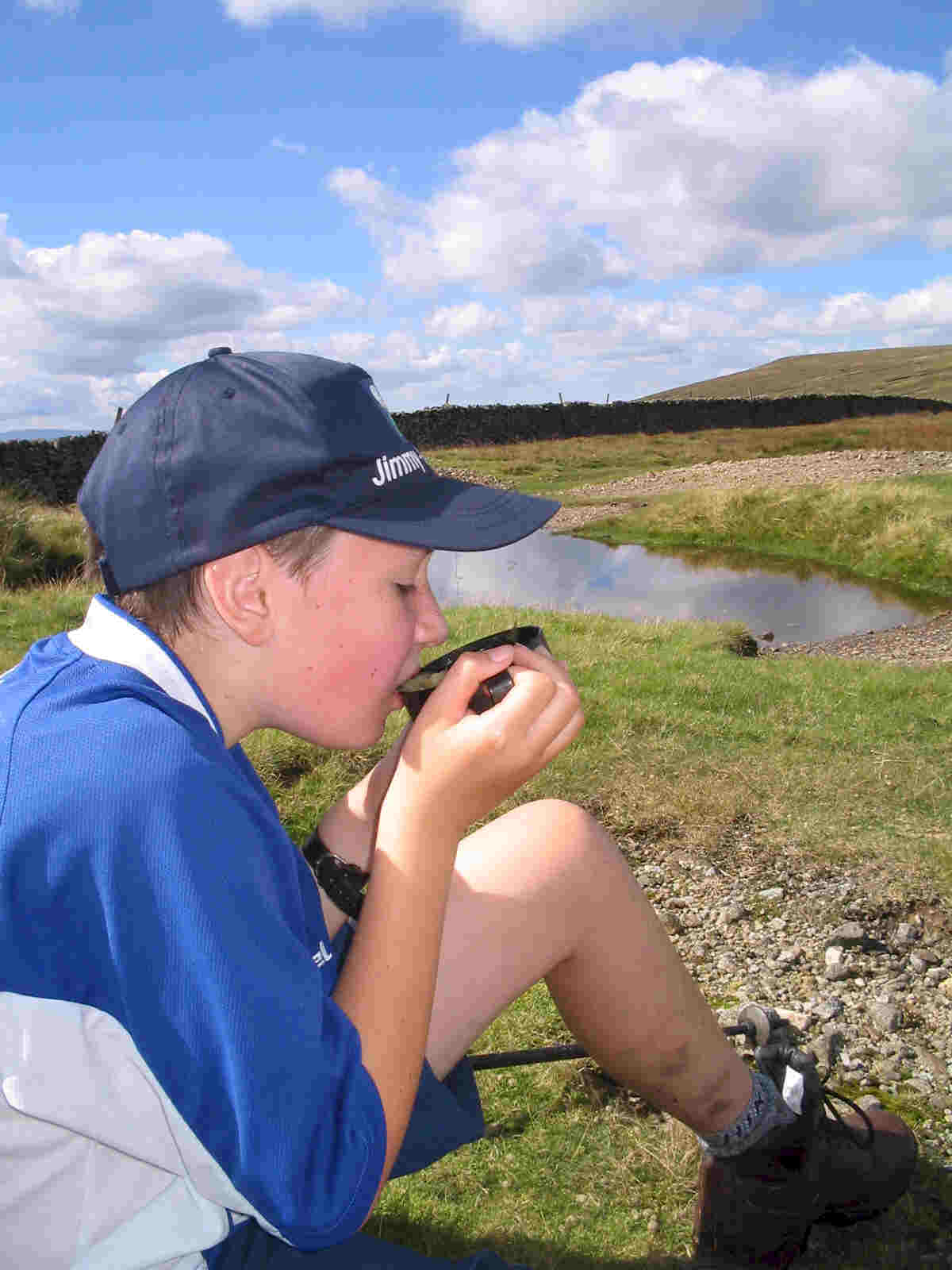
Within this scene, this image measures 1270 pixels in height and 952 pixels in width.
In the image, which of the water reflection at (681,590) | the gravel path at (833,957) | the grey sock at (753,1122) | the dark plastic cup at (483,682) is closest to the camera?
the dark plastic cup at (483,682)

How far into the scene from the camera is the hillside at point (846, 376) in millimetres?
81125

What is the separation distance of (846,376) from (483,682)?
342ft

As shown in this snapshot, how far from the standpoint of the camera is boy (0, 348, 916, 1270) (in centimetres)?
104

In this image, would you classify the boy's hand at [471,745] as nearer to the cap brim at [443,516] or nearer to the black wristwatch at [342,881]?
the cap brim at [443,516]

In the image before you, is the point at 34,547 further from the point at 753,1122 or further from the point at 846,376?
the point at 846,376

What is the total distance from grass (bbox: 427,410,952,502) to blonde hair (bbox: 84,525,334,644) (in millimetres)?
23557

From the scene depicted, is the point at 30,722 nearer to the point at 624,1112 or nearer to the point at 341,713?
the point at 341,713

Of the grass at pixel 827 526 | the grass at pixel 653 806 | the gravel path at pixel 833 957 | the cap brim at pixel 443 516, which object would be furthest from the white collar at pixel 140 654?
the grass at pixel 827 526

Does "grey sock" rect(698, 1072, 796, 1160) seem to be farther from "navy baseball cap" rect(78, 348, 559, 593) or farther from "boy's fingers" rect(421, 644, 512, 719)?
"navy baseball cap" rect(78, 348, 559, 593)

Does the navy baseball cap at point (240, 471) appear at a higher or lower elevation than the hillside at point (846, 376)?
lower

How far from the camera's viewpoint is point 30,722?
111 cm

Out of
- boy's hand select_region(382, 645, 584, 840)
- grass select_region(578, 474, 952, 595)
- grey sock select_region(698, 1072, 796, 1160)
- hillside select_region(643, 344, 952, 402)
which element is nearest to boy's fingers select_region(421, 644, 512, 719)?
boy's hand select_region(382, 645, 584, 840)

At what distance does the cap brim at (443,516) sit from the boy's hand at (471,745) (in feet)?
0.56

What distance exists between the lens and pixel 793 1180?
1859mm
